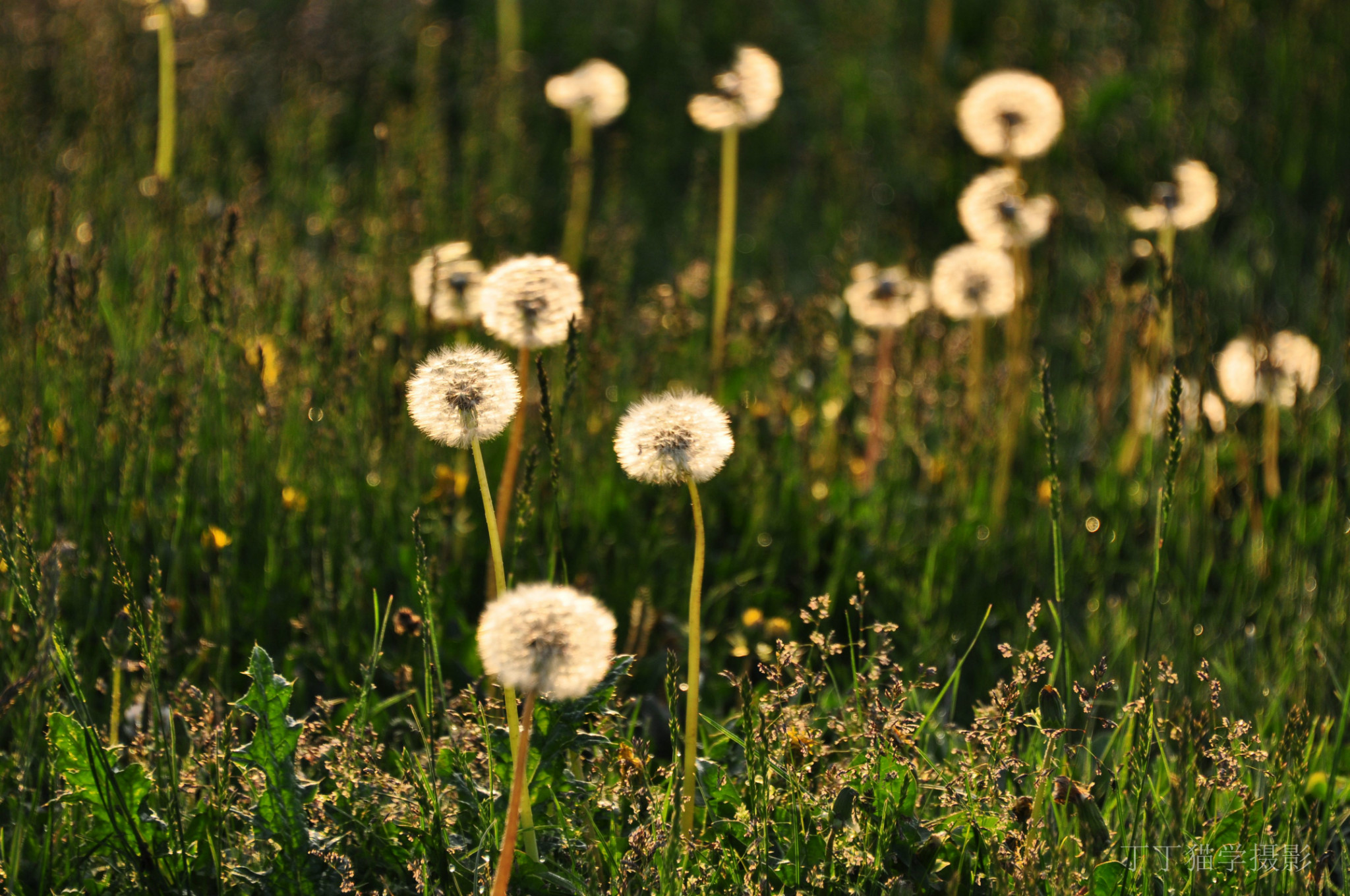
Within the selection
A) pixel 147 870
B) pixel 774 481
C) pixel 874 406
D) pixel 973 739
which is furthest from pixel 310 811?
pixel 874 406

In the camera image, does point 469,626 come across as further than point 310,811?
Yes

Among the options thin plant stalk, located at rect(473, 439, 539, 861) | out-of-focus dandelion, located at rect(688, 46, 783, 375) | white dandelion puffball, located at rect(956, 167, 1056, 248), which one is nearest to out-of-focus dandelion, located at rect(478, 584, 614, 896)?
thin plant stalk, located at rect(473, 439, 539, 861)

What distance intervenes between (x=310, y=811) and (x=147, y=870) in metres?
0.22

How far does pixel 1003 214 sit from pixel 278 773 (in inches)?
89.4

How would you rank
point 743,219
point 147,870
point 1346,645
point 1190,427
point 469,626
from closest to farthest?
point 147,870
point 469,626
point 1346,645
point 1190,427
point 743,219

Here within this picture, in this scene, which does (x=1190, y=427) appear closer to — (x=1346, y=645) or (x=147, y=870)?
(x=1346, y=645)

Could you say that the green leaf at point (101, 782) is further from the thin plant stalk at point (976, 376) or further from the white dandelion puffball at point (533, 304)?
the thin plant stalk at point (976, 376)

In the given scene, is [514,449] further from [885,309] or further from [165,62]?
[165,62]

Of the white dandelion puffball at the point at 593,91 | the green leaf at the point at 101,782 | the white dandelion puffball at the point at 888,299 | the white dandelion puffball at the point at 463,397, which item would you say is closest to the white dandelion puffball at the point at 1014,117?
the white dandelion puffball at the point at 888,299

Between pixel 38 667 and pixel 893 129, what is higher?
pixel 893 129

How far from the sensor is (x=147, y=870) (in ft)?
5.22

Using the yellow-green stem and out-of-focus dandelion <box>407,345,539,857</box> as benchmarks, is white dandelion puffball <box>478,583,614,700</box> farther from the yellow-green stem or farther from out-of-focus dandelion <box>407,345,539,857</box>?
the yellow-green stem

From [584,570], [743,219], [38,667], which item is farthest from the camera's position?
[743,219]

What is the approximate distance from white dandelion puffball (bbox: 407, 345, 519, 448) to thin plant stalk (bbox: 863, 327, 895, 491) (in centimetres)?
170
